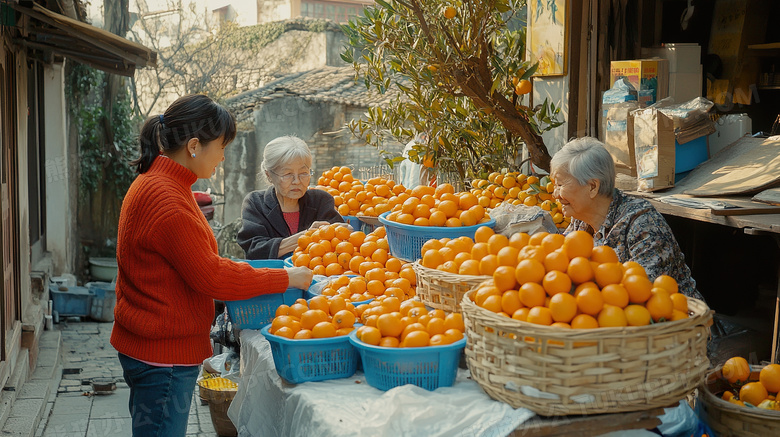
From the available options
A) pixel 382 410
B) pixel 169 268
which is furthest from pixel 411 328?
pixel 169 268

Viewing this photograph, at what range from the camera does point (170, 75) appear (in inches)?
755

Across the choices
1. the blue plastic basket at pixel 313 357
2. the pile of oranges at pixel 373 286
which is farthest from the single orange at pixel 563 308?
the pile of oranges at pixel 373 286

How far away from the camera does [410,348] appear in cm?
221

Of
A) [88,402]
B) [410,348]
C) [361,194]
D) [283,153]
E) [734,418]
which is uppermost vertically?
[283,153]

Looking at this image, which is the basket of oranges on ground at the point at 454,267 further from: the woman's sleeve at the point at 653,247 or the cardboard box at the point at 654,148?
the cardboard box at the point at 654,148

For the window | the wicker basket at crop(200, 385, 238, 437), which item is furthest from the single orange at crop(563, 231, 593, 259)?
the window

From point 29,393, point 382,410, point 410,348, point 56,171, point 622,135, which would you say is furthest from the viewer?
point 56,171

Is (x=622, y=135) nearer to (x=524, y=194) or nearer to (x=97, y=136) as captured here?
(x=524, y=194)

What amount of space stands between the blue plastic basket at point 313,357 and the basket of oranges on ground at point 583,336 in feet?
1.60

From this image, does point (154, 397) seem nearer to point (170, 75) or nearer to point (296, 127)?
point (296, 127)

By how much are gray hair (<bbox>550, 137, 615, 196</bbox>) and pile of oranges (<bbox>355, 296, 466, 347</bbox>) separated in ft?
3.07

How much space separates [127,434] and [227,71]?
16573 millimetres

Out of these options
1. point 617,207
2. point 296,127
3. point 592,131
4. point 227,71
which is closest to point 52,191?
point 296,127

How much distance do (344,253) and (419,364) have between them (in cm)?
138
